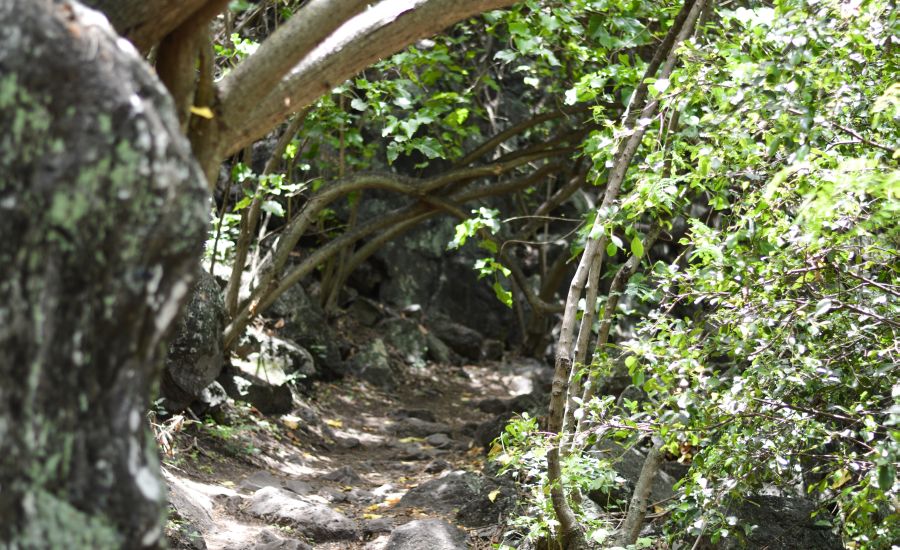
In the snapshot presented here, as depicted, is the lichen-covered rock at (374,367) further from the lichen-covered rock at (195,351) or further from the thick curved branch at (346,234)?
the lichen-covered rock at (195,351)

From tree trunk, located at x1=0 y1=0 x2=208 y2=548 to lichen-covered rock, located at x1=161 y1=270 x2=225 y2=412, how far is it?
4997mm

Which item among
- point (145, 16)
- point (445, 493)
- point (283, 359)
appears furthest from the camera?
point (283, 359)

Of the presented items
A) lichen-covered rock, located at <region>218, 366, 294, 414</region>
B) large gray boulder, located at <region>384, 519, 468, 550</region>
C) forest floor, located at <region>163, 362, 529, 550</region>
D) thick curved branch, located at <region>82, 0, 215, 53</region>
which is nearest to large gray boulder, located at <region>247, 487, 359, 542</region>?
forest floor, located at <region>163, 362, 529, 550</region>

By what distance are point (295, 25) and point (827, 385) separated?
8.70ft

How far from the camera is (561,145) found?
9.62m

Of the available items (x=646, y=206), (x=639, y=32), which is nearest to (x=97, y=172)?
(x=646, y=206)

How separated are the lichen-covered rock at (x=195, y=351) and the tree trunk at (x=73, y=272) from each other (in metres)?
5.00

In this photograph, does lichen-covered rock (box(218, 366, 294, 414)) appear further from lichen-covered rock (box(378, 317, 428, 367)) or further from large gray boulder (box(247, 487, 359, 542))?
lichen-covered rock (box(378, 317, 428, 367))

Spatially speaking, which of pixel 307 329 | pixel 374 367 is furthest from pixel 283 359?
pixel 374 367

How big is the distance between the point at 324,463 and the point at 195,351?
1.64 meters

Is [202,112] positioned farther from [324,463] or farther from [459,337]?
[459,337]

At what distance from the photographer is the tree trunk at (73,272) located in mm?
1691

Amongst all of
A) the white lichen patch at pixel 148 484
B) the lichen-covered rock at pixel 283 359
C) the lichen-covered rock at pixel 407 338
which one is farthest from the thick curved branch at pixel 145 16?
the lichen-covered rock at pixel 407 338

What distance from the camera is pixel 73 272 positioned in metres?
1.71
